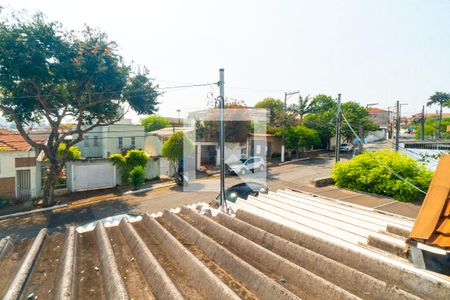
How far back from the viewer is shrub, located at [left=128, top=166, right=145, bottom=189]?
20172mm

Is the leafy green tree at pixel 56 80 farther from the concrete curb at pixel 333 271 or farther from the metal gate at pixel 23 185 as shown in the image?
the concrete curb at pixel 333 271

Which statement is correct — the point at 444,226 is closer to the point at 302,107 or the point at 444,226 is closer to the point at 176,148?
the point at 176,148

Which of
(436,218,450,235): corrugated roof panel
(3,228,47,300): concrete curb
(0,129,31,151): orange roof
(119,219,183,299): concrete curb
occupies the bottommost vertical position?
(3,228,47,300): concrete curb

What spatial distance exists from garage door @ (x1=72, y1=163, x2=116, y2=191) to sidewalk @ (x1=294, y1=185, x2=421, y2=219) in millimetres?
17613

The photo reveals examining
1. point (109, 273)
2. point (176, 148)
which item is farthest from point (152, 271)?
point (176, 148)

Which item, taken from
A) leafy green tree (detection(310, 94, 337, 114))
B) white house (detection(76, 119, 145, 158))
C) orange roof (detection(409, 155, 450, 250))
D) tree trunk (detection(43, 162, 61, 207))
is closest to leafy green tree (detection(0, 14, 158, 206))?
tree trunk (detection(43, 162, 61, 207))

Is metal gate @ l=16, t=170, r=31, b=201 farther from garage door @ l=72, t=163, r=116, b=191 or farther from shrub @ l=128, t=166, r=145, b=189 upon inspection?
shrub @ l=128, t=166, r=145, b=189

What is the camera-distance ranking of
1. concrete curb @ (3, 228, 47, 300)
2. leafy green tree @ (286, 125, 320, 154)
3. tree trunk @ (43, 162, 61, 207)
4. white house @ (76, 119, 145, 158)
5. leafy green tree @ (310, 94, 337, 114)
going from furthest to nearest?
leafy green tree @ (310, 94, 337, 114), leafy green tree @ (286, 125, 320, 154), white house @ (76, 119, 145, 158), tree trunk @ (43, 162, 61, 207), concrete curb @ (3, 228, 47, 300)

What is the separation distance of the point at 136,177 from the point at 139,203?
145 inches

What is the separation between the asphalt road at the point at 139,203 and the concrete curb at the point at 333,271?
10815mm

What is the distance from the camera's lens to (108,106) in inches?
725

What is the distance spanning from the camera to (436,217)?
Result: 2.73 metres

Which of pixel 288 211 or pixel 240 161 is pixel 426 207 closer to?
pixel 288 211

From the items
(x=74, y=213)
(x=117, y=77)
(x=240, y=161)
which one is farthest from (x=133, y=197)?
(x=240, y=161)
